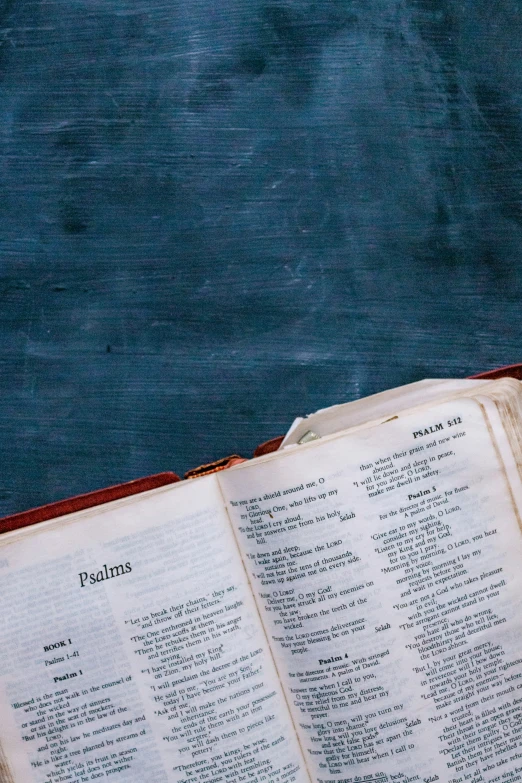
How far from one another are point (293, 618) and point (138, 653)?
0.15m

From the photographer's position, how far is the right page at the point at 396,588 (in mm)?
681

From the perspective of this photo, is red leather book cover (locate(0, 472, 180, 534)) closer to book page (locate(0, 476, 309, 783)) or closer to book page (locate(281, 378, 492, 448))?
book page (locate(0, 476, 309, 783))

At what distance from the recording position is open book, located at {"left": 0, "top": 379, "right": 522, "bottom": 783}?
684mm

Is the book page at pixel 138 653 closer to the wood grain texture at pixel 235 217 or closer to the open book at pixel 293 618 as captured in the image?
the open book at pixel 293 618

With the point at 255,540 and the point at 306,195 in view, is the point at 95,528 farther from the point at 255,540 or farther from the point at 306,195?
the point at 306,195

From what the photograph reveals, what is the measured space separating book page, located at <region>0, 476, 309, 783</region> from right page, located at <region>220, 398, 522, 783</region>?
0.10 feet

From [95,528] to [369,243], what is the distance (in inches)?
15.9

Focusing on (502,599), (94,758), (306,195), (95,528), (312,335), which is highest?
(306,195)

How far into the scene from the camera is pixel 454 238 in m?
0.78

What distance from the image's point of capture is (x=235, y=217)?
78 centimetres

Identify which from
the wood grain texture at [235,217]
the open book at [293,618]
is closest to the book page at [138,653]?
the open book at [293,618]

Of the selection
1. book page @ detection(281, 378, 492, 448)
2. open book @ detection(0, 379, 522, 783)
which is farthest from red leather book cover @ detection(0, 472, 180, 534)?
book page @ detection(281, 378, 492, 448)

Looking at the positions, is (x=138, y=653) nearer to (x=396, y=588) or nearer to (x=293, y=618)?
(x=293, y=618)

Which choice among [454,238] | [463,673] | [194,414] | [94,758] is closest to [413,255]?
[454,238]
